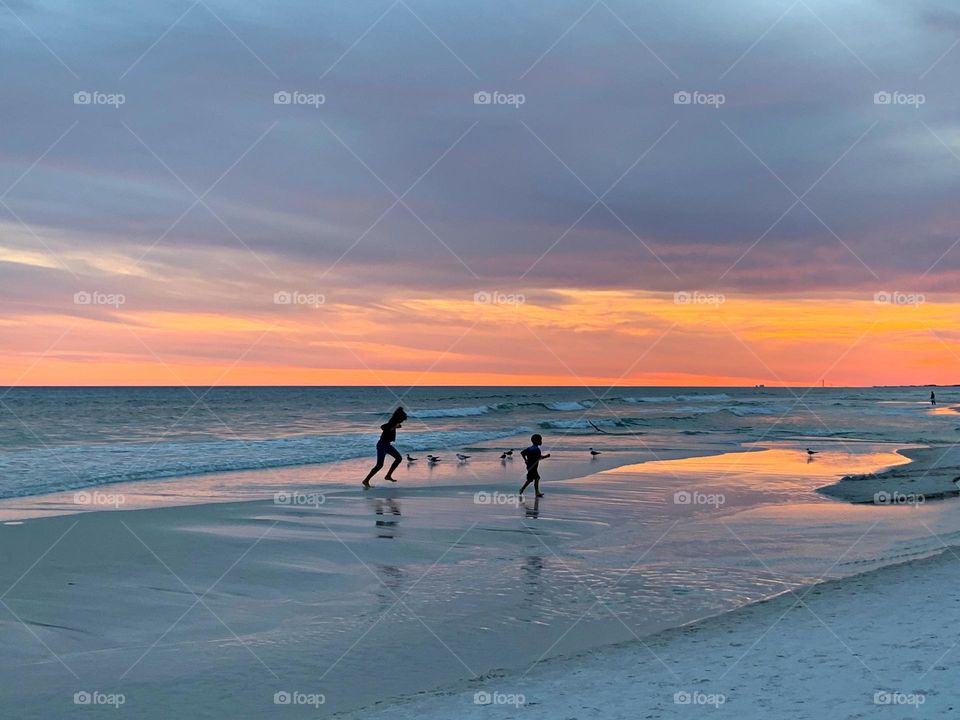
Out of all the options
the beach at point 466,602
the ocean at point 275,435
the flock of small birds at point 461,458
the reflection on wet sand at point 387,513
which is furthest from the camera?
the flock of small birds at point 461,458

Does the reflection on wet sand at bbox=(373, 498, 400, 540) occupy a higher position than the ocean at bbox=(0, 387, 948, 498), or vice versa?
the ocean at bbox=(0, 387, 948, 498)

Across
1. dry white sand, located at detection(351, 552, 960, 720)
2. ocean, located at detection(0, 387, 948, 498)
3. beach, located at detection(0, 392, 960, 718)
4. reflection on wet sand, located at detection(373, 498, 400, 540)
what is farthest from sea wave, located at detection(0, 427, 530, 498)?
dry white sand, located at detection(351, 552, 960, 720)

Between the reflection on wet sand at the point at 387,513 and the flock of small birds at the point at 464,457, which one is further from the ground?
the flock of small birds at the point at 464,457

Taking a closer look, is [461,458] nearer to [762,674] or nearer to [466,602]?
[466,602]

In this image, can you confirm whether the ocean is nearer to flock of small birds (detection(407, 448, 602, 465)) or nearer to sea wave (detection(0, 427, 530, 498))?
sea wave (detection(0, 427, 530, 498))

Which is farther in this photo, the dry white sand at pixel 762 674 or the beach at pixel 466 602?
the beach at pixel 466 602

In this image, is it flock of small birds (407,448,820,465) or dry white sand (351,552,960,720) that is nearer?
dry white sand (351,552,960,720)

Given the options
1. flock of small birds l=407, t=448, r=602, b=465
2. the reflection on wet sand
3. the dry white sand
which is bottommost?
the dry white sand

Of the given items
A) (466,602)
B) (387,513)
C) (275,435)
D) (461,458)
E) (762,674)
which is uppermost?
(275,435)

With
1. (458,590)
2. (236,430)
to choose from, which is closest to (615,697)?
(458,590)

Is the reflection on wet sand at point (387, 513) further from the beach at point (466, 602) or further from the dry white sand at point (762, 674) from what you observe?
the dry white sand at point (762, 674)

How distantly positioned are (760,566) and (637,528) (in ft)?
12.8

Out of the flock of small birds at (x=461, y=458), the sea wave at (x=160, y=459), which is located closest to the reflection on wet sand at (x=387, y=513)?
the sea wave at (x=160, y=459)

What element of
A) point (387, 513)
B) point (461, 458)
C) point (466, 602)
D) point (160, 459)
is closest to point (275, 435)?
point (160, 459)
